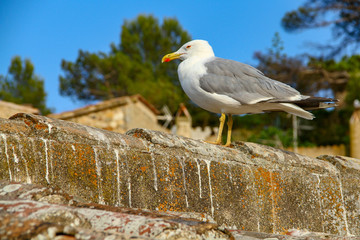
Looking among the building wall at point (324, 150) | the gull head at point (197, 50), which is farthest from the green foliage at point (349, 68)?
the gull head at point (197, 50)

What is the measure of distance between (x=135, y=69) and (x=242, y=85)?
30304 millimetres

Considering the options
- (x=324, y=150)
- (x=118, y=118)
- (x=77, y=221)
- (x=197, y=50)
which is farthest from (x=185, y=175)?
(x=324, y=150)

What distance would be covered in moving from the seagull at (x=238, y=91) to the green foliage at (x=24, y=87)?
98.9 ft

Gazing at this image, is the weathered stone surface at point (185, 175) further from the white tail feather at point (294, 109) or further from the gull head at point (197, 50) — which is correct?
the gull head at point (197, 50)

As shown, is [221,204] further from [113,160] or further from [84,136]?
[84,136]

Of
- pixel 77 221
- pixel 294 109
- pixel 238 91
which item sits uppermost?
pixel 238 91

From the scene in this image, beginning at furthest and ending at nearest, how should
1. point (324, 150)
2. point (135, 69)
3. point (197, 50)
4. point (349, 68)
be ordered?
point (135, 69)
point (349, 68)
point (324, 150)
point (197, 50)

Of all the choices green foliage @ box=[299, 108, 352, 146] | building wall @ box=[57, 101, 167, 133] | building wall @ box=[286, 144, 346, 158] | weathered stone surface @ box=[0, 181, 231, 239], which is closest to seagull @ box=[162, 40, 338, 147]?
weathered stone surface @ box=[0, 181, 231, 239]

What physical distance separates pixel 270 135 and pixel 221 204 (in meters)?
24.9

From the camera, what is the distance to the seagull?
409 centimetres

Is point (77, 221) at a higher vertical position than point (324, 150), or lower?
higher

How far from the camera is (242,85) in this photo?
4176 mm

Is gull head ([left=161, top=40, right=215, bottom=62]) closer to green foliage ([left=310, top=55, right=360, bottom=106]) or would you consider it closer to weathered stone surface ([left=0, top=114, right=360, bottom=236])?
weathered stone surface ([left=0, top=114, right=360, bottom=236])

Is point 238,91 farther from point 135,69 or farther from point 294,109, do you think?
point 135,69
